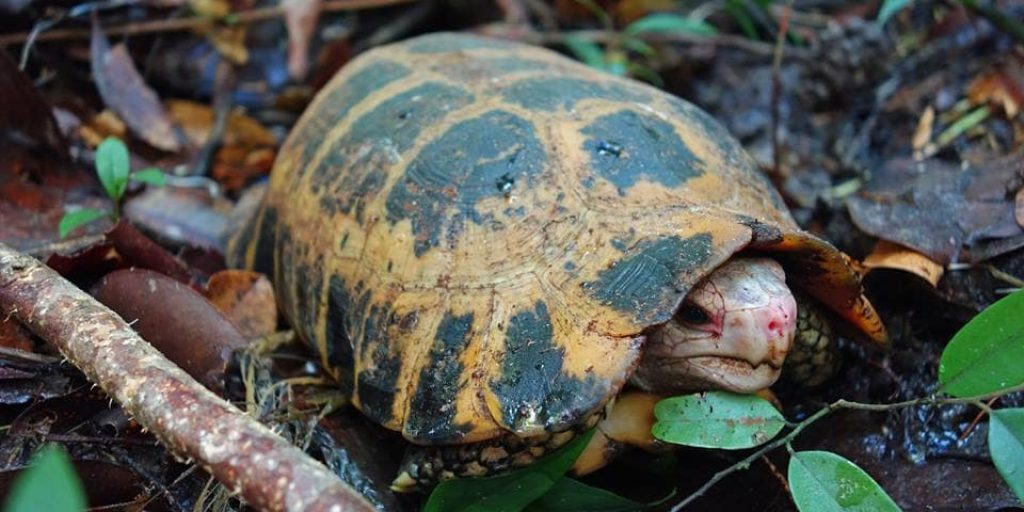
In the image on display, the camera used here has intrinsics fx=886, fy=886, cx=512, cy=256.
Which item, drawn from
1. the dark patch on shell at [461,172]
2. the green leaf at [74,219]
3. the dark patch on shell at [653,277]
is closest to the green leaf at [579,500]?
the dark patch on shell at [653,277]

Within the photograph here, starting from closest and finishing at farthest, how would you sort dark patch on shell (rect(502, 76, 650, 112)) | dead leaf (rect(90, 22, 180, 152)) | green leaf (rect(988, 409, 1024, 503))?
green leaf (rect(988, 409, 1024, 503))
dark patch on shell (rect(502, 76, 650, 112))
dead leaf (rect(90, 22, 180, 152))

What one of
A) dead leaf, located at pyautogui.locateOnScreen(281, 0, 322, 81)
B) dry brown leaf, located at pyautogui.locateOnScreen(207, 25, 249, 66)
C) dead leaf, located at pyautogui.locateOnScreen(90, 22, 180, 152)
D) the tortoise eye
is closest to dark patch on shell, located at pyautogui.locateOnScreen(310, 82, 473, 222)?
the tortoise eye

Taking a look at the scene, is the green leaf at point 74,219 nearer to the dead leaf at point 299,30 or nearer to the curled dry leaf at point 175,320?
the curled dry leaf at point 175,320

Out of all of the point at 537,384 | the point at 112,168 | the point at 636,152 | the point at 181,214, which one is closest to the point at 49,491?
the point at 537,384

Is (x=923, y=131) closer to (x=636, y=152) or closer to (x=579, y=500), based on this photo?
(x=636, y=152)

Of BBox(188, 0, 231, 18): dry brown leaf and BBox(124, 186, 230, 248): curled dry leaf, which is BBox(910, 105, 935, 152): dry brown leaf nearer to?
BBox(124, 186, 230, 248): curled dry leaf

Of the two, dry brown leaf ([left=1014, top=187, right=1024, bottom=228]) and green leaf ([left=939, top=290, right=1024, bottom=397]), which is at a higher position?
green leaf ([left=939, top=290, right=1024, bottom=397])

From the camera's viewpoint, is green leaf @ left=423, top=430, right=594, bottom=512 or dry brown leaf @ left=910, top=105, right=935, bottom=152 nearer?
green leaf @ left=423, top=430, right=594, bottom=512

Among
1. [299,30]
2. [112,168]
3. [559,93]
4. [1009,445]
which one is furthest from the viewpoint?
[299,30]
